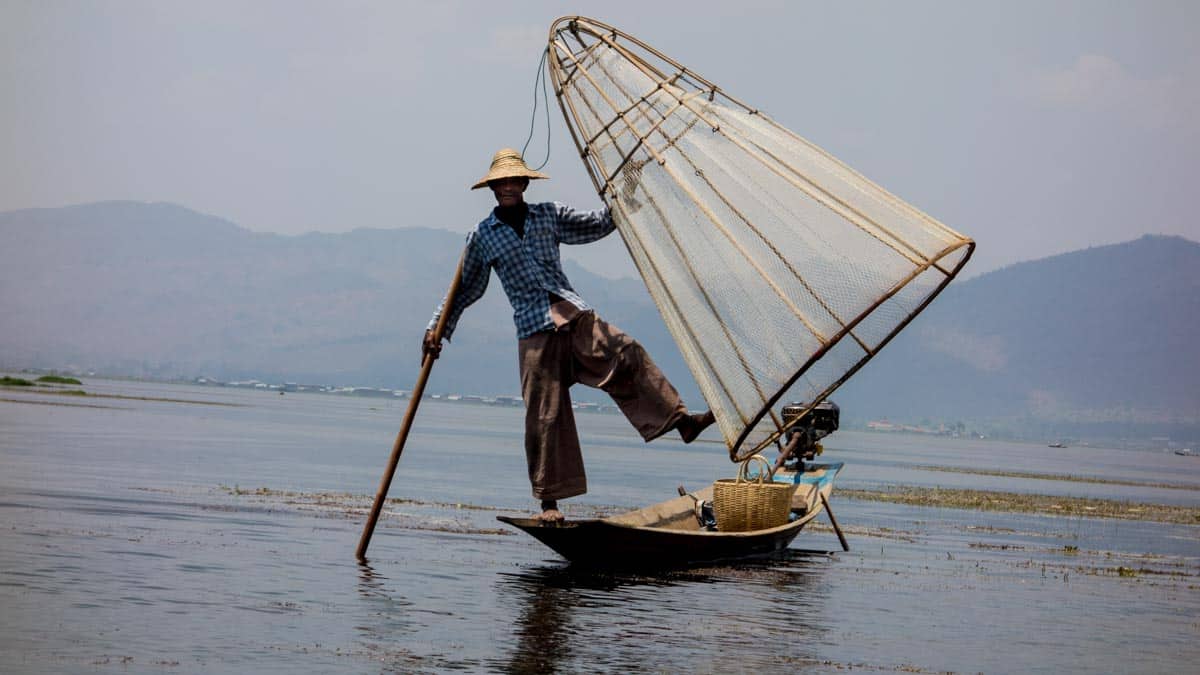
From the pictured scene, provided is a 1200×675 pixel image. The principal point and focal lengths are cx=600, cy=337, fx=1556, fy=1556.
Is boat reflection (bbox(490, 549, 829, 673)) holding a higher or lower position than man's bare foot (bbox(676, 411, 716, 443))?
lower

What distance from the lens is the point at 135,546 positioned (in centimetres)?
1168

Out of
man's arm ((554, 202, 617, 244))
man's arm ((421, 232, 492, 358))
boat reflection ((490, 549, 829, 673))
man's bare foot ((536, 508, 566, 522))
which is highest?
man's arm ((554, 202, 617, 244))

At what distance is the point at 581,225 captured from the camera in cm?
1129

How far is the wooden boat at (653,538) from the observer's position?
11.1 meters

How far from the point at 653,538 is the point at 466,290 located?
2.32m

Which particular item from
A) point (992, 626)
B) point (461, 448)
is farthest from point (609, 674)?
point (461, 448)

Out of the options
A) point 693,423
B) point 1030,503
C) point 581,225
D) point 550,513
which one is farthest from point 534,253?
point 1030,503

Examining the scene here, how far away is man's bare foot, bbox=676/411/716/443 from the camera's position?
A: 11.0m

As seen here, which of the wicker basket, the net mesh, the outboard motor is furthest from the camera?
the outboard motor

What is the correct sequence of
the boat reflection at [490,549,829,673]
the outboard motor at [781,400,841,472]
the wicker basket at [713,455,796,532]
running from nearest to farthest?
the boat reflection at [490,549,829,673]
the wicker basket at [713,455,796,532]
the outboard motor at [781,400,841,472]

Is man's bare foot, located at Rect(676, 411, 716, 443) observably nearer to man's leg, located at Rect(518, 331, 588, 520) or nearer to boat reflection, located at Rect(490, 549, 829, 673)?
man's leg, located at Rect(518, 331, 588, 520)

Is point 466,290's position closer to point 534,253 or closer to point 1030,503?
point 534,253

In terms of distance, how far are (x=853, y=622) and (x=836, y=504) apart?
600 inches

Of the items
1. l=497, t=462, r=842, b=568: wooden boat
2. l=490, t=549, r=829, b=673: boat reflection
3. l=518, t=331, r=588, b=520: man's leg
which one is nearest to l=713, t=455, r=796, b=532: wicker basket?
l=497, t=462, r=842, b=568: wooden boat
